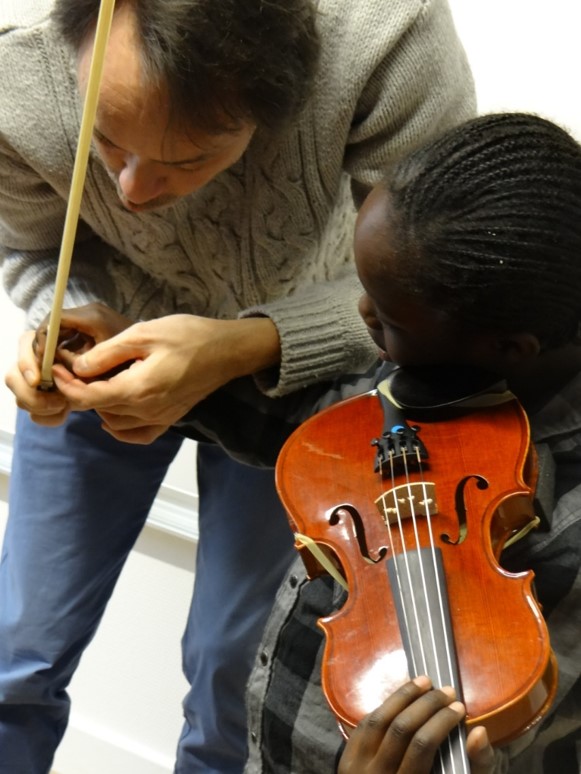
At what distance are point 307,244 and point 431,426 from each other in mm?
308

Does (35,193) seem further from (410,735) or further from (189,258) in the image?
(410,735)

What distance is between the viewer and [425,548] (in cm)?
58

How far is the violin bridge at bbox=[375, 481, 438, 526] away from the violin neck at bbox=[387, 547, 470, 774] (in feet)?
0.09

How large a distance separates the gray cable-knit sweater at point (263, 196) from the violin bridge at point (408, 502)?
0.19 m

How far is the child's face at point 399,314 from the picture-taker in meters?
0.60

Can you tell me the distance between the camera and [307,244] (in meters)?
0.91

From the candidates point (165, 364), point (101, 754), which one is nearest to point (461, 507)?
point (165, 364)

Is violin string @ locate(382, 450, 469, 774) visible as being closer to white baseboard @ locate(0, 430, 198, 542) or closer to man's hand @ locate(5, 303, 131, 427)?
man's hand @ locate(5, 303, 131, 427)

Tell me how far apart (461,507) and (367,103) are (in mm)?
368

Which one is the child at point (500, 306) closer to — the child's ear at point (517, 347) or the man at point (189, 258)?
the child's ear at point (517, 347)

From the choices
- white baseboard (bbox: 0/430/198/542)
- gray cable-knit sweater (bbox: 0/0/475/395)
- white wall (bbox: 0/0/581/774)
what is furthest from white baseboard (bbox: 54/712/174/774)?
gray cable-knit sweater (bbox: 0/0/475/395)

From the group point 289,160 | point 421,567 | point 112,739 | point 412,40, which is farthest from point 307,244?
point 112,739

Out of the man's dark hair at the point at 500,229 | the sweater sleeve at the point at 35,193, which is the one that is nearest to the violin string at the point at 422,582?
the man's dark hair at the point at 500,229

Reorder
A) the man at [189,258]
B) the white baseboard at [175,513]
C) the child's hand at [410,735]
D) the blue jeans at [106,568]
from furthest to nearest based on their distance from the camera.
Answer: the white baseboard at [175,513] < the blue jeans at [106,568] < the man at [189,258] < the child's hand at [410,735]
